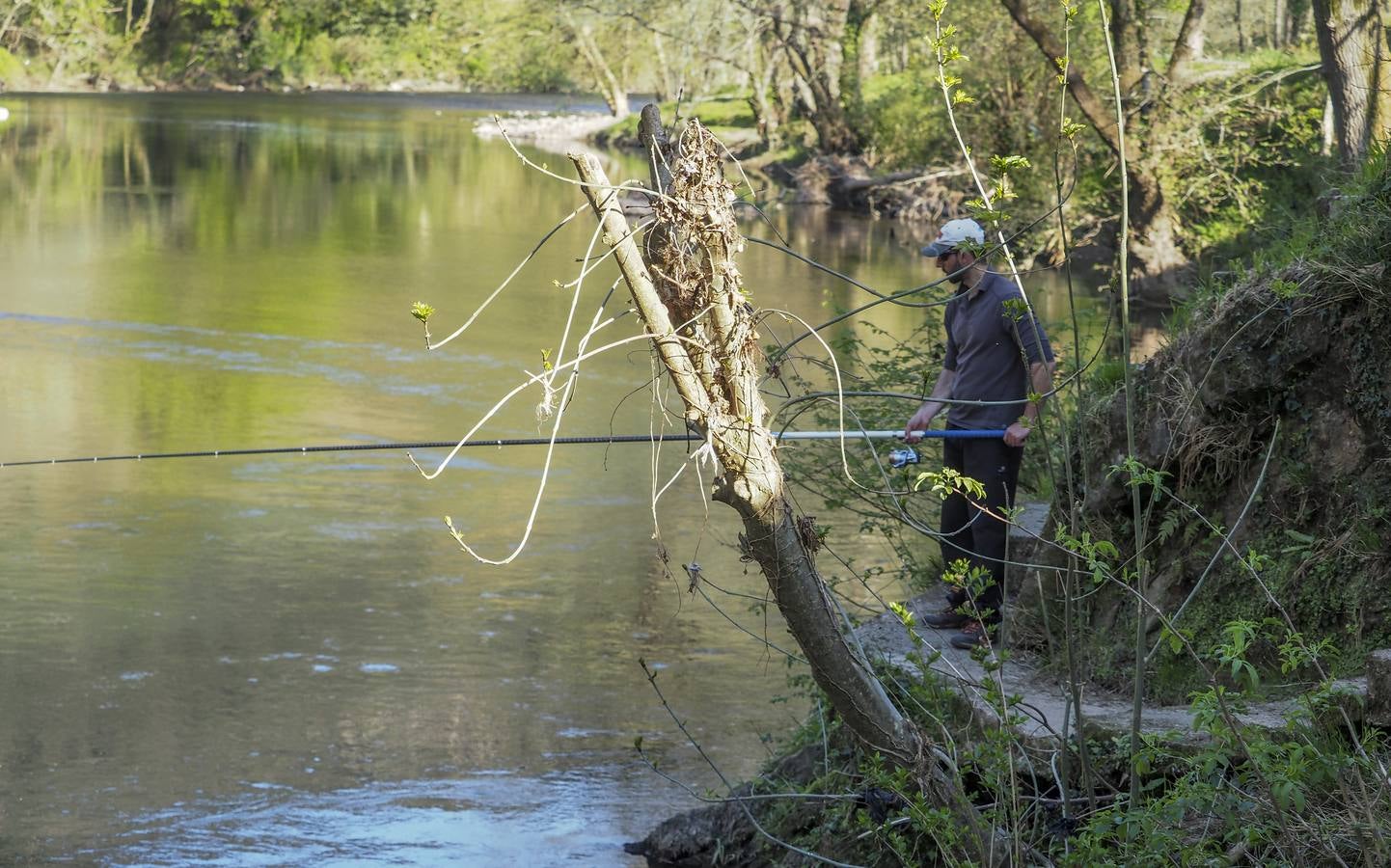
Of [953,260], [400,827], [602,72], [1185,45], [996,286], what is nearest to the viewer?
[953,260]

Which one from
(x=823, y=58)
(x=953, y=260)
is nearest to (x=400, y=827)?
(x=953, y=260)

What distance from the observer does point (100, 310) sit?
16.2 m

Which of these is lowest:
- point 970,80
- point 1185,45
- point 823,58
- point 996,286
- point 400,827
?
point 400,827

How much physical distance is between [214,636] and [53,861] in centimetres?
211

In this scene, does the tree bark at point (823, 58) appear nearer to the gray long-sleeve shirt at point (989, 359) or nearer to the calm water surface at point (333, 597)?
the calm water surface at point (333, 597)

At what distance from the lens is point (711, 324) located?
139 inches

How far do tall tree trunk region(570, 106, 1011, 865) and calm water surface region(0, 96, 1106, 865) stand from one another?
240cm

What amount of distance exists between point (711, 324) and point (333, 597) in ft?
16.8

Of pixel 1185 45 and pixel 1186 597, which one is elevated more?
pixel 1185 45

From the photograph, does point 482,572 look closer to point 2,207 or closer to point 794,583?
point 794,583

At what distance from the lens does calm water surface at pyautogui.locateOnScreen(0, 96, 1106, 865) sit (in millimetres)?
6039

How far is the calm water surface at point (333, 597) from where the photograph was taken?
6039 millimetres

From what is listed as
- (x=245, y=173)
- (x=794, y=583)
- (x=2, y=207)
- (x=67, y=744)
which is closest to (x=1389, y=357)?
(x=794, y=583)

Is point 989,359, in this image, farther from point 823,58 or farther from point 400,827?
point 823,58
